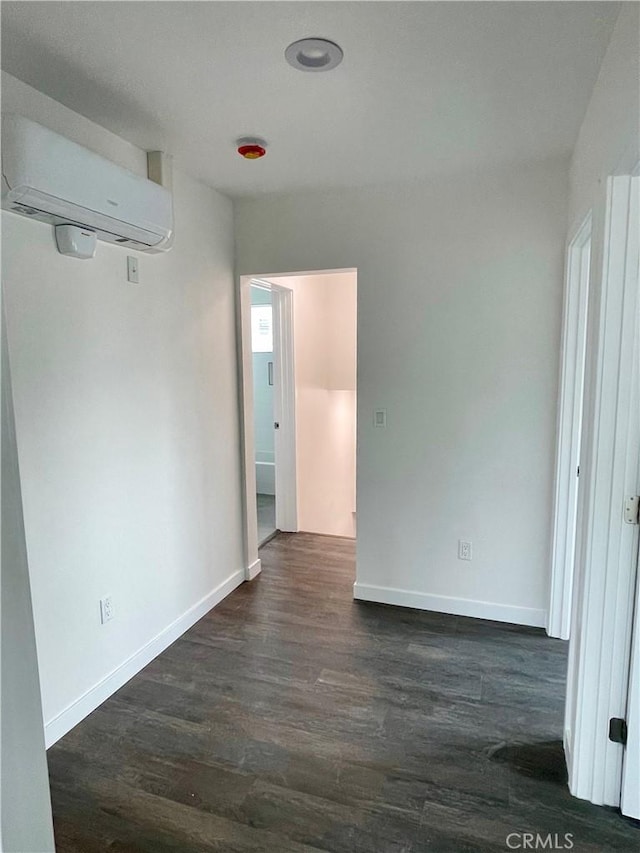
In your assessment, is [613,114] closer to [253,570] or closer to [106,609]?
[106,609]

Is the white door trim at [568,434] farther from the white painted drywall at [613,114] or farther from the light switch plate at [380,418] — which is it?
the light switch plate at [380,418]

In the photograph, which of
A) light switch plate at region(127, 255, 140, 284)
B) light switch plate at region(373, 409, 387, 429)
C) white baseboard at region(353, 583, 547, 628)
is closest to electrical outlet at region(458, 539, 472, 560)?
white baseboard at region(353, 583, 547, 628)

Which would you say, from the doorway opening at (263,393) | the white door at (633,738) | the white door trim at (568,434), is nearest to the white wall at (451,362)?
the white door trim at (568,434)

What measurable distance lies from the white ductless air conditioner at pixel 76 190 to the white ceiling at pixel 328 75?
258mm

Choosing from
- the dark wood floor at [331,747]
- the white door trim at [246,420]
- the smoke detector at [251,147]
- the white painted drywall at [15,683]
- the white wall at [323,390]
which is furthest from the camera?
the white wall at [323,390]

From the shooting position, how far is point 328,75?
68.8 inches

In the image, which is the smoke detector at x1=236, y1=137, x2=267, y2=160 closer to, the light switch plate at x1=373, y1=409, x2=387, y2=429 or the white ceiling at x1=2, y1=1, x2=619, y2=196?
the white ceiling at x1=2, y1=1, x2=619, y2=196

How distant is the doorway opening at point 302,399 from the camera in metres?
3.61

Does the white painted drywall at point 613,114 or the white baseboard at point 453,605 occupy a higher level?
the white painted drywall at point 613,114

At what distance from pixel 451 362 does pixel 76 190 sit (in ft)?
6.42

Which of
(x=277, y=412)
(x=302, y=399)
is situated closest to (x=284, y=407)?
(x=277, y=412)

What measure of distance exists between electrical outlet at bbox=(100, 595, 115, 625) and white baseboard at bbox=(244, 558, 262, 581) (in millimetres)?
1274

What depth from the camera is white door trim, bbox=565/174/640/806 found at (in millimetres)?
1548

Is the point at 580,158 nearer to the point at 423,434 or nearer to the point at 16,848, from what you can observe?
the point at 423,434
